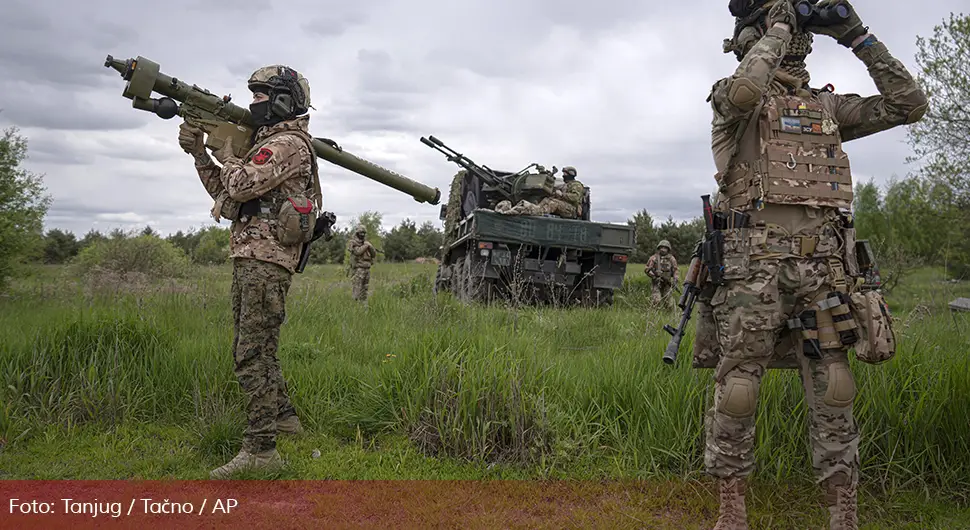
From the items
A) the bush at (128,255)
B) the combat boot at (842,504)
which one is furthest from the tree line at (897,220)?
the combat boot at (842,504)

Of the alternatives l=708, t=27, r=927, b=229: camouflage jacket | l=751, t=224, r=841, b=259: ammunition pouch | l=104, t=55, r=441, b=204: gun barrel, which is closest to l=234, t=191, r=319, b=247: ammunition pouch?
l=104, t=55, r=441, b=204: gun barrel

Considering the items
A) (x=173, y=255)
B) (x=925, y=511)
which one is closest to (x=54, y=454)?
(x=925, y=511)

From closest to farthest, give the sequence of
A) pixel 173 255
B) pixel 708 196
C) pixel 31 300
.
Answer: pixel 708 196
pixel 31 300
pixel 173 255

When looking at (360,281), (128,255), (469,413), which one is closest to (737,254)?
(469,413)

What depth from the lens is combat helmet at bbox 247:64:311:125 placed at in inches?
167

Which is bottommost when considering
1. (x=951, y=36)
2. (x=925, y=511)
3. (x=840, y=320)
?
(x=925, y=511)

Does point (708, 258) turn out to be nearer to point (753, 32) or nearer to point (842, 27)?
point (753, 32)

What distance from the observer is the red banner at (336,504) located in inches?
135

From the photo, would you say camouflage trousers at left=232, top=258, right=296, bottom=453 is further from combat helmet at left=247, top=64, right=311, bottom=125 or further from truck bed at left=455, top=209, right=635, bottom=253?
truck bed at left=455, top=209, right=635, bottom=253

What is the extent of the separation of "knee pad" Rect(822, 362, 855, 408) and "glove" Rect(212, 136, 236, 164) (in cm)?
364

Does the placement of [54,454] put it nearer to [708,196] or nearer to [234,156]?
[234,156]

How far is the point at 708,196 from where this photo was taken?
346cm

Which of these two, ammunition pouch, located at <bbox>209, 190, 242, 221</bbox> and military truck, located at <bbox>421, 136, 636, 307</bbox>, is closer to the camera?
ammunition pouch, located at <bbox>209, 190, 242, 221</bbox>

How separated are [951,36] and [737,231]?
1685 cm
